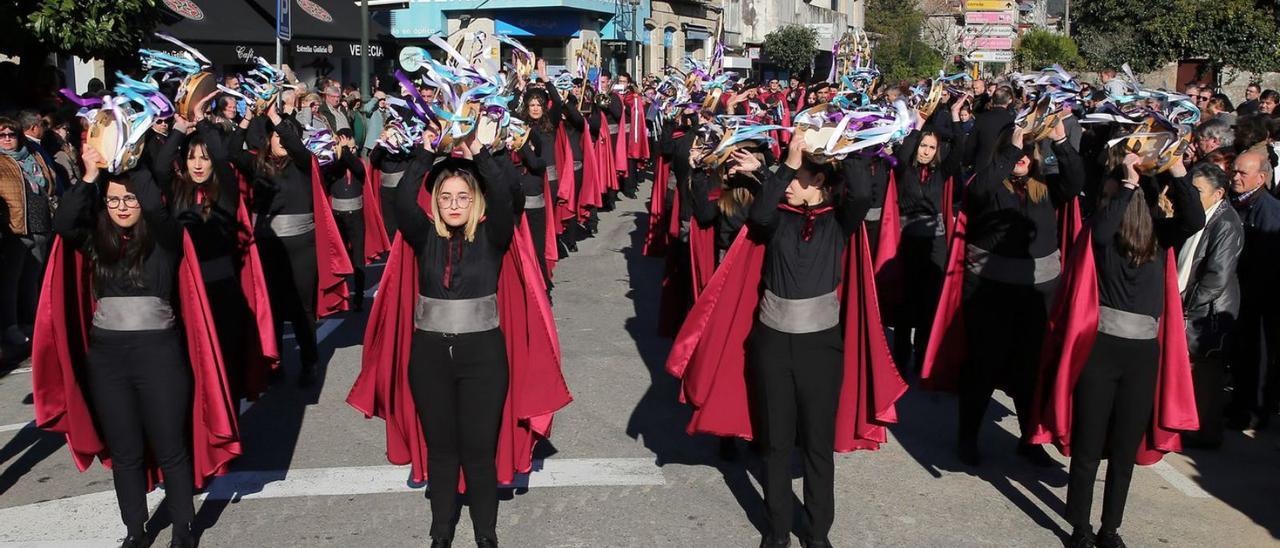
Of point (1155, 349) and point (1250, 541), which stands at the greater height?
point (1155, 349)

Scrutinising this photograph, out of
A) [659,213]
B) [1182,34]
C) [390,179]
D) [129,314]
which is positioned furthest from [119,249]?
[1182,34]

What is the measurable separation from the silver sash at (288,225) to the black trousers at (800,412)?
3.79 m

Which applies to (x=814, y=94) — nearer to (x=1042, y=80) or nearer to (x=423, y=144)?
(x=1042, y=80)

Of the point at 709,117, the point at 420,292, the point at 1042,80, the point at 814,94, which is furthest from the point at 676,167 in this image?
the point at 814,94

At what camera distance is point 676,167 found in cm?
829

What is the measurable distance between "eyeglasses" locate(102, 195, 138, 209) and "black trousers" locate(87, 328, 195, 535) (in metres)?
0.51

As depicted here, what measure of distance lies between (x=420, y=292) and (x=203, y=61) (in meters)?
3.66

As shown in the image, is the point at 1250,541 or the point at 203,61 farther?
the point at 203,61

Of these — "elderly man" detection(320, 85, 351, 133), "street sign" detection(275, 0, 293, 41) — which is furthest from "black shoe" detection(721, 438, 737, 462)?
"elderly man" detection(320, 85, 351, 133)

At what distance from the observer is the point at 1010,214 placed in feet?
21.1

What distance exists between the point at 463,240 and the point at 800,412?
1559 mm

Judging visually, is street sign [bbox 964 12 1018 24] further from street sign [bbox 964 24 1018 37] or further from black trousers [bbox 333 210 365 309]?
black trousers [bbox 333 210 365 309]

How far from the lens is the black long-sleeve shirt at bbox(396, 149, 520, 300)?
4980 millimetres

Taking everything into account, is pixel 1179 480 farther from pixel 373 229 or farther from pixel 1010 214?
pixel 373 229
